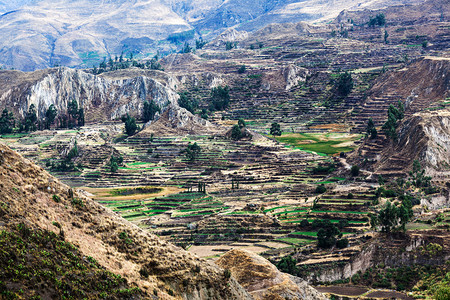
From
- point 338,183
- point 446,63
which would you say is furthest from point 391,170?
point 446,63

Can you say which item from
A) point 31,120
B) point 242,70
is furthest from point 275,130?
point 31,120

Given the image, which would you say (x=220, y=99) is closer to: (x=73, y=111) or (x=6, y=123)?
(x=73, y=111)

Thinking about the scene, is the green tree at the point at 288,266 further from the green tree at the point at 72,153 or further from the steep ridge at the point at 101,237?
the green tree at the point at 72,153

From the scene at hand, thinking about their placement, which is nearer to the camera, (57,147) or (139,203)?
(139,203)

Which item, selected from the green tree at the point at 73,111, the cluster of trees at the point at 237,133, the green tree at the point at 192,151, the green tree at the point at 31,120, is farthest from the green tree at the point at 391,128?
the green tree at the point at 73,111

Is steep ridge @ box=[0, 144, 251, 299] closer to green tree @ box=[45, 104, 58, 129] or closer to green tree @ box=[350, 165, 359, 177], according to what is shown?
green tree @ box=[350, 165, 359, 177]

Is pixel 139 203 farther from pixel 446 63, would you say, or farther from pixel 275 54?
pixel 275 54

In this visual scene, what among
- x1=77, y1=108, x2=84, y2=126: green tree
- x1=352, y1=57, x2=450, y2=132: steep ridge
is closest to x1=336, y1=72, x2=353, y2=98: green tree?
x1=352, y1=57, x2=450, y2=132: steep ridge
